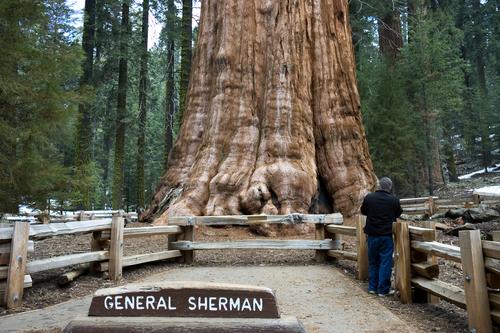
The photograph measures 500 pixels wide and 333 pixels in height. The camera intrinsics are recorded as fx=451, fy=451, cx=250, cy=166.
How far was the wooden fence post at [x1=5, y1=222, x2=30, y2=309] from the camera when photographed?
17.7 ft

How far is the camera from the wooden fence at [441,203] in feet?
53.1

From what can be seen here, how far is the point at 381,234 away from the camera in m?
6.46

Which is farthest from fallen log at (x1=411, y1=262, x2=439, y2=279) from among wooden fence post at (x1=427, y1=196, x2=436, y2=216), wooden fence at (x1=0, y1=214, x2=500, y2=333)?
wooden fence post at (x1=427, y1=196, x2=436, y2=216)

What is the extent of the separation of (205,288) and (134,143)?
34.4 meters

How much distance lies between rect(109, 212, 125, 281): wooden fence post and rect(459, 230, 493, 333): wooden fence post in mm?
5238

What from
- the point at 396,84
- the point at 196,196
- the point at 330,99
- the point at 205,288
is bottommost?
the point at 205,288

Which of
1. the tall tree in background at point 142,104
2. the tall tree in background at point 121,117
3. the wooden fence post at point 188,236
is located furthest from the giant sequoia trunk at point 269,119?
the tall tree in background at point 142,104

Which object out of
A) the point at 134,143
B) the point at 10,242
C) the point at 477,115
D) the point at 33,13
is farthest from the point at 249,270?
the point at 477,115

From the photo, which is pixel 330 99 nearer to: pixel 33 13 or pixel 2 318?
pixel 33 13

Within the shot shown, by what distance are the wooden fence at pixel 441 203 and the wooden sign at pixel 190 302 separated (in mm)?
15066

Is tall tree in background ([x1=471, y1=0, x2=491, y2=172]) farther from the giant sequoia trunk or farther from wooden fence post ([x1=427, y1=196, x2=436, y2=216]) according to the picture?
the giant sequoia trunk

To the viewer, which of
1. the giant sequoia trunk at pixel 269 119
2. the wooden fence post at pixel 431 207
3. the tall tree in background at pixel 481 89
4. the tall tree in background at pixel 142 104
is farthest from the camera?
the tall tree in background at pixel 481 89

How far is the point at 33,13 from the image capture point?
28.4 ft

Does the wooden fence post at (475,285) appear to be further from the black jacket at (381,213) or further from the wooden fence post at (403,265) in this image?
the black jacket at (381,213)
